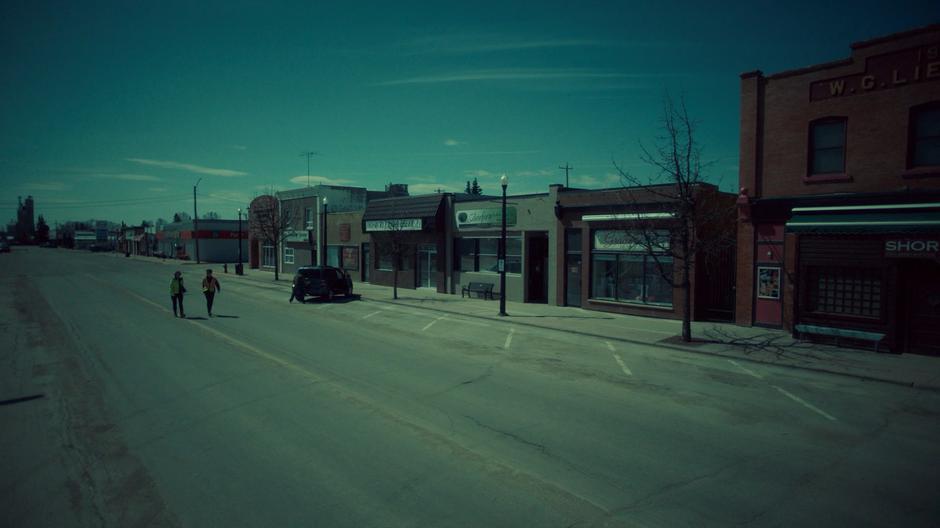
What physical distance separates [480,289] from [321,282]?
7693 millimetres

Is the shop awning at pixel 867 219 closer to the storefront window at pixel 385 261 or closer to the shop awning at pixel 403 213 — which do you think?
the shop awning at pixel 403 213

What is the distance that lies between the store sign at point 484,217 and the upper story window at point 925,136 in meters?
14.5

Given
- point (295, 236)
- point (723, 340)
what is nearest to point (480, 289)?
point (723, 340)

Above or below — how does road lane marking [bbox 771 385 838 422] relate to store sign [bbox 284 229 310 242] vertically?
below

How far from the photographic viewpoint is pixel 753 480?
6.07 m

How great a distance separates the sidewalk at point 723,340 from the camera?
1149 cm

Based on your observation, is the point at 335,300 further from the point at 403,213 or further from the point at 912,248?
the point at 912,248

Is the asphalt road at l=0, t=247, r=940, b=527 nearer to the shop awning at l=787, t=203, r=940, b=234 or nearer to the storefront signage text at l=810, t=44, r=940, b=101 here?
the shop awning at l=787, t=203, r=940, b=234

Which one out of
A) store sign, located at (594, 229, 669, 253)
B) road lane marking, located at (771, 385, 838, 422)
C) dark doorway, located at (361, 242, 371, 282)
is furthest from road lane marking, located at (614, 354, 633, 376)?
dark doorway, located at (361, 242, 371, 282)

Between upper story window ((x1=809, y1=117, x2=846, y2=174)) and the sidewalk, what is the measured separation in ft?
16.8

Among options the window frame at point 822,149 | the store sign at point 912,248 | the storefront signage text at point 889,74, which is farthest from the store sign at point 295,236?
the store sign at point 912,248

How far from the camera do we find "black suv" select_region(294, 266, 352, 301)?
23969mm

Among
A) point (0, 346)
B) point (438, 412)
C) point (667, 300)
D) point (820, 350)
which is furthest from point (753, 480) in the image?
point (0, 346)

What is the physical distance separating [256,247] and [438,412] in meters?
46.7
